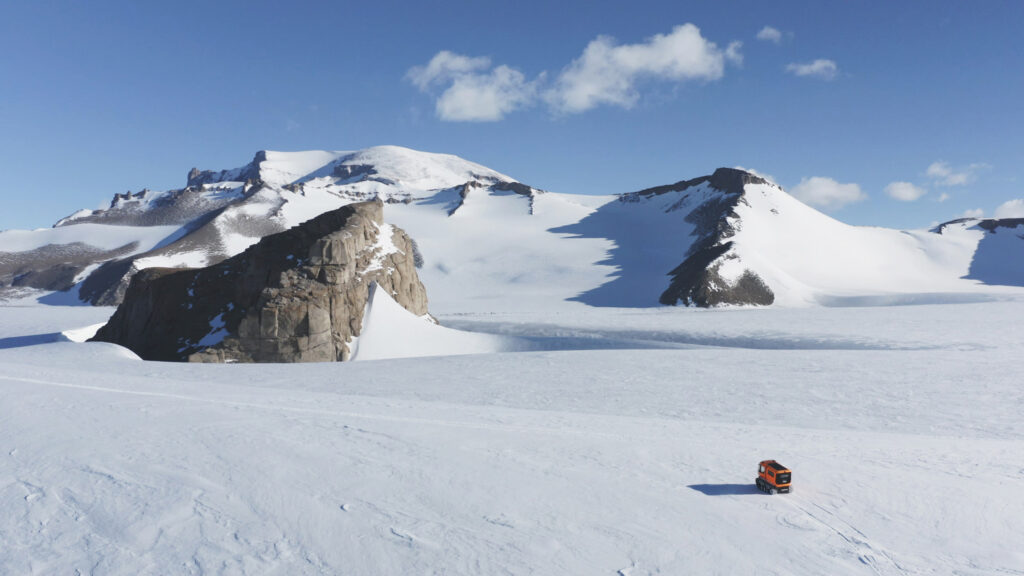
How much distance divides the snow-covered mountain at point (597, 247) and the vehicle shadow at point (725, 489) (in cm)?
5404

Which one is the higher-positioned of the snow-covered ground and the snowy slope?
the snowy slope

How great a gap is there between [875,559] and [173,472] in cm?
930

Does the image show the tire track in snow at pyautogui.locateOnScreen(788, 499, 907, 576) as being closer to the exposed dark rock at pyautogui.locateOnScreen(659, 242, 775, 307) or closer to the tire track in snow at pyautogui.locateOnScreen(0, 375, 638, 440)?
the tire track in snow at pyautogui.locateOnScreen(0, 375, 638, 440)

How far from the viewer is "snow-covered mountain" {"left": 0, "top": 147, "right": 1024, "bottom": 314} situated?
2667 inches

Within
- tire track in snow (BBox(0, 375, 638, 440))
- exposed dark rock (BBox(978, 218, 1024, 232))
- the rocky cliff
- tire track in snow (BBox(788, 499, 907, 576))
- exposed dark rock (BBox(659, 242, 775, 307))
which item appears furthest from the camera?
exposed dark rock (BBox(978, 218, 1024, 232))

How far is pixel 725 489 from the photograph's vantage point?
817cm

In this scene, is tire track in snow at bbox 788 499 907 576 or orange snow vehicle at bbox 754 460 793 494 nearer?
tire track in snow at bbox 788 499 907 576

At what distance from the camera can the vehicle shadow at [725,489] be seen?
26.3 feet

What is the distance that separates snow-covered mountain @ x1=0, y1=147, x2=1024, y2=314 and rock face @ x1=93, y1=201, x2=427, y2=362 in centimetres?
3325

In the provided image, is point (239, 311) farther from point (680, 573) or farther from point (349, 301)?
point (680, 573)

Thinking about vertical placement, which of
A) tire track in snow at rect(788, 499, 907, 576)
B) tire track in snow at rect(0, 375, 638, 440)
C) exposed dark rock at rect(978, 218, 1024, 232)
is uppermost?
exposed dark rock at rect(978, 218, 1024, 232)

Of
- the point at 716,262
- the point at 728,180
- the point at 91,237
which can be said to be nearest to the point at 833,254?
the point at 728,180

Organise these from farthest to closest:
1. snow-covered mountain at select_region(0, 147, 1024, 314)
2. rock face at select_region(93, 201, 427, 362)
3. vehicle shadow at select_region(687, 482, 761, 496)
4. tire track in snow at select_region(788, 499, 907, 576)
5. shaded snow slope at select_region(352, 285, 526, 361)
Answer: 1. snow-covered mountain at select_region(0, 147, 1024, 314)
2. shaded snow slope at select_region(352, 285, 526, 361)
3. rock face at select_region(93, 201, 427, 362)
4. vehicle shadow at select_region(687, 482, 761, 496)
5. tire track in snow at select_region(788, 499, 907, 576)

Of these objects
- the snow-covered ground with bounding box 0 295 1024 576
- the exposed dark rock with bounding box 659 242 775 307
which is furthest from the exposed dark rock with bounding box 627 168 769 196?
the snow-covered ground with bounding box 0 295 1024 576
